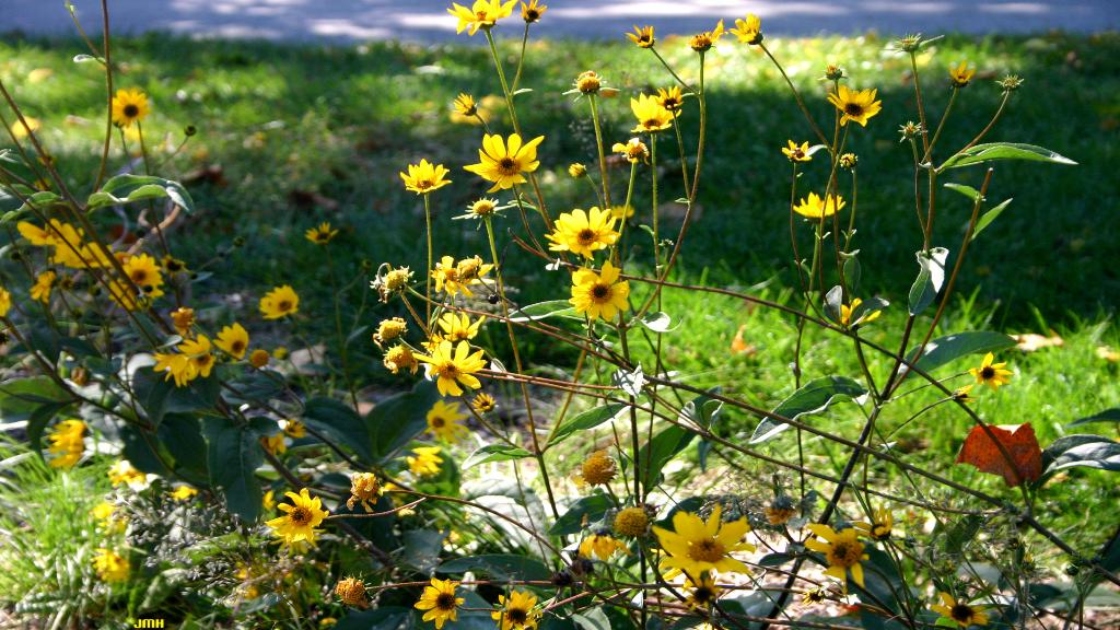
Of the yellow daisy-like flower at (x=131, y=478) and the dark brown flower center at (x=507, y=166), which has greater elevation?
the dark brown flower center at (x=507, y=166)

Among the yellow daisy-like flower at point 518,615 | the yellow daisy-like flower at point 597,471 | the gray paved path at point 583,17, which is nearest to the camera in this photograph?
the yellow daisy-like flower at point 518,615

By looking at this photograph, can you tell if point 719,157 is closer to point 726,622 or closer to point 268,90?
point 268,90

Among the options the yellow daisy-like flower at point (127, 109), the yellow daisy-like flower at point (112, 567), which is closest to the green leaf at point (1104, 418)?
the yellow daisy-like flower at point (112, 567)

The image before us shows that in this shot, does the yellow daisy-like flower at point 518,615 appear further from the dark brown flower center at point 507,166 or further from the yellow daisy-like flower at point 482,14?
the yellow daisy-like flower at point 482,14

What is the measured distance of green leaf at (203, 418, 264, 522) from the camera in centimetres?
172

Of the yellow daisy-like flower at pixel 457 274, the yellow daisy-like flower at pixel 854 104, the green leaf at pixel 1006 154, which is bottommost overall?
the yellow daisy-like flower at pixel 457 274

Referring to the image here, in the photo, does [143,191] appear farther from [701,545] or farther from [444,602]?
[701,545]

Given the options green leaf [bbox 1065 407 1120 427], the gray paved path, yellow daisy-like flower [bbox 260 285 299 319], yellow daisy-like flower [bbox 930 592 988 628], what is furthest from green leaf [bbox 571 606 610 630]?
the gray paved path

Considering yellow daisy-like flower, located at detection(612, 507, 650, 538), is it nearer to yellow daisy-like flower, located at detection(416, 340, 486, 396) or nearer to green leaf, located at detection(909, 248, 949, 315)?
yellow daisy-like flower, located at detection(416, 340, 486, 396)

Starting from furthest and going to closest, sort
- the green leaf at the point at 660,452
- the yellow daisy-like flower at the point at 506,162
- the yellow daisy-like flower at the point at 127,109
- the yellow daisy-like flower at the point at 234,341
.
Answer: the yellow daisy-like flower at the point at 127,109, the yellow daisy-like flower at the point at 234,341, the green leaf at the point at 660,452, the yellow daisy-like flower at the point at 506,162

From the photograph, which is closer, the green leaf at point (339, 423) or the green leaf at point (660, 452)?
the green leaf at point (660, 452)

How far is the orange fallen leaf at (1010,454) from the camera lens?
150cm

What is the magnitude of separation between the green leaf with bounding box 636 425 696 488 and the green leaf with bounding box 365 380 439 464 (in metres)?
0.50

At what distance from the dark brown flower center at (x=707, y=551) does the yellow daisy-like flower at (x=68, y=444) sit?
1.44 metres
